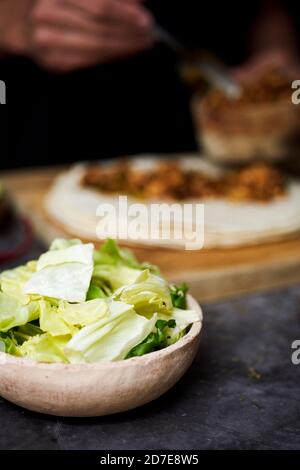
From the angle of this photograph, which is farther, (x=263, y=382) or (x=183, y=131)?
(x=183, y=131)

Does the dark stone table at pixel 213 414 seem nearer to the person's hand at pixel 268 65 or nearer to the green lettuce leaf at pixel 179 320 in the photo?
the green lettuce leaf at pixel 179 320

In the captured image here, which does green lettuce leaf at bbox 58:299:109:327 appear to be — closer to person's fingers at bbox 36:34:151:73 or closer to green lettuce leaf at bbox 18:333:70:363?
green lettuce leaf at bbox 18:333:70:363

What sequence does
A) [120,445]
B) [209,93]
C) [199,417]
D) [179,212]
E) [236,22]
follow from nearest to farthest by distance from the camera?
[120,445]
[199,417]
[179,212]
[209,93]
[236,22]

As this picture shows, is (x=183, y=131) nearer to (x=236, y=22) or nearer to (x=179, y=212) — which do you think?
(x=236, y=22)

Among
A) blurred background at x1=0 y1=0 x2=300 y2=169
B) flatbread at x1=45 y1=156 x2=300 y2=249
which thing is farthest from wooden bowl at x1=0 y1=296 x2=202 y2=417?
blurred background at x1=0 y1=0 x2=300 y2=169

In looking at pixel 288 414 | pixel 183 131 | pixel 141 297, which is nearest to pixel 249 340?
pixel 288 414

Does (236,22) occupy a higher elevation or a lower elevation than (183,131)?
higher

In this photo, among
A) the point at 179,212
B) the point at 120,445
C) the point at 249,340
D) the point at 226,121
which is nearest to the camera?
the point at 120,445
